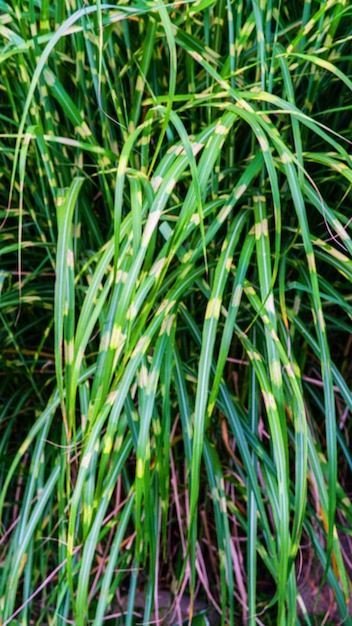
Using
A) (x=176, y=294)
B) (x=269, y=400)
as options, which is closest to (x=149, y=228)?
(x=176, y=294)

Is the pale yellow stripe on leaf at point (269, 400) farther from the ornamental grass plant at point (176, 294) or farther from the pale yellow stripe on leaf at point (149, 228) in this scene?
the pale yellow stripe on leaf at point (149, 228)

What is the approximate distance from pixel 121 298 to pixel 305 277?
0.34 m

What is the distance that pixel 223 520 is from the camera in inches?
43.1

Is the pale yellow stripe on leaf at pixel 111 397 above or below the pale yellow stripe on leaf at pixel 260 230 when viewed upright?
below

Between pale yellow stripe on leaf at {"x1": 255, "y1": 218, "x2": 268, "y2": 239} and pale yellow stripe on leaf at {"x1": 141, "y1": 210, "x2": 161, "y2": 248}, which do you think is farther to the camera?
pale yellow stripe on leaf at {"x1": 255, "y1": 218, "x2": 268, "y2": 239}

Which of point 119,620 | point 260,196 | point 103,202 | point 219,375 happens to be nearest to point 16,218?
point 103,202

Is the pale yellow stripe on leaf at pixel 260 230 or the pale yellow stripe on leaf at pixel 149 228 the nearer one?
the pale yellow stripe on leaf at pixel 149 228

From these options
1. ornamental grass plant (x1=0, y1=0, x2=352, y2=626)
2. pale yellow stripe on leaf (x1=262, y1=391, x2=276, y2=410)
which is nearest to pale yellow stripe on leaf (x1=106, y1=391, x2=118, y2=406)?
ornamental grass plant (x1=0, y1=0, x2=352, y2=626)

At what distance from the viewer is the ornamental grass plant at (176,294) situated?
2.92 feet

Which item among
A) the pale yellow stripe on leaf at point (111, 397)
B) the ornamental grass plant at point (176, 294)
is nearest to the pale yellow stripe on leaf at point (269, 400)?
the ornamental grass plant at point (176, 294)

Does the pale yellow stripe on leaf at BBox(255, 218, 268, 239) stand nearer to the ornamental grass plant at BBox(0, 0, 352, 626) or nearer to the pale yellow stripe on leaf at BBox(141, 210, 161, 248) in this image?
the ornamental grass plant at BBox(0, 0, 352, 626)

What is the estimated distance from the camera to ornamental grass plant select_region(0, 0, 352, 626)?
35.1 inches

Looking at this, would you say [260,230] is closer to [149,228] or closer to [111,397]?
[149,228]

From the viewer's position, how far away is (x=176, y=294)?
0.95 metres
